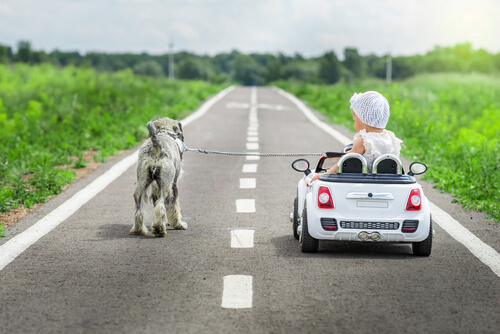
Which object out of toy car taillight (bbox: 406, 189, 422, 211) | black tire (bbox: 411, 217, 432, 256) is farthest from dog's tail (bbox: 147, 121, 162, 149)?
black tire (bbox: 411, 217, 432, 256)

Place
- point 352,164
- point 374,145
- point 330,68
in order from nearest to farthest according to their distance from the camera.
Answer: point 352,164, point 374,145, point 330,68

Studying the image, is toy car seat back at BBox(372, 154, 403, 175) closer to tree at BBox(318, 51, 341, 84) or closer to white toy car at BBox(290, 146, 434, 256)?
white toy car at BBox(290, 146, 434, 256)

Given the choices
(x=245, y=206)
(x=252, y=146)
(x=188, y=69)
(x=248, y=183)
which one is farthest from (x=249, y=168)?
(x=188, y=69)

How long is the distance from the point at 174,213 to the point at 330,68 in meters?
185

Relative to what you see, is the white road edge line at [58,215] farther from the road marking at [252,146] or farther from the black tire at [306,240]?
the road marking at [252,146]

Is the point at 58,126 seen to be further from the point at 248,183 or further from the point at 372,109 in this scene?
the point at 372,109

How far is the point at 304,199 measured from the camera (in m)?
7.27

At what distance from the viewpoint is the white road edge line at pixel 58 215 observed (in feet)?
22.8

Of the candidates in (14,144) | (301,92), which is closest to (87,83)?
(301,92)

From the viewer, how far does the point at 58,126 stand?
19.6m

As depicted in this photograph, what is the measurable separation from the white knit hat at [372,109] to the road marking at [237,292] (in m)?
2.01

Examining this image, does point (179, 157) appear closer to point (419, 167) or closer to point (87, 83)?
point (419, 167)

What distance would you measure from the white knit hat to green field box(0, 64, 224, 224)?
4662 millimetres

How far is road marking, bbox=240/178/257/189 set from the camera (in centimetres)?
1104
